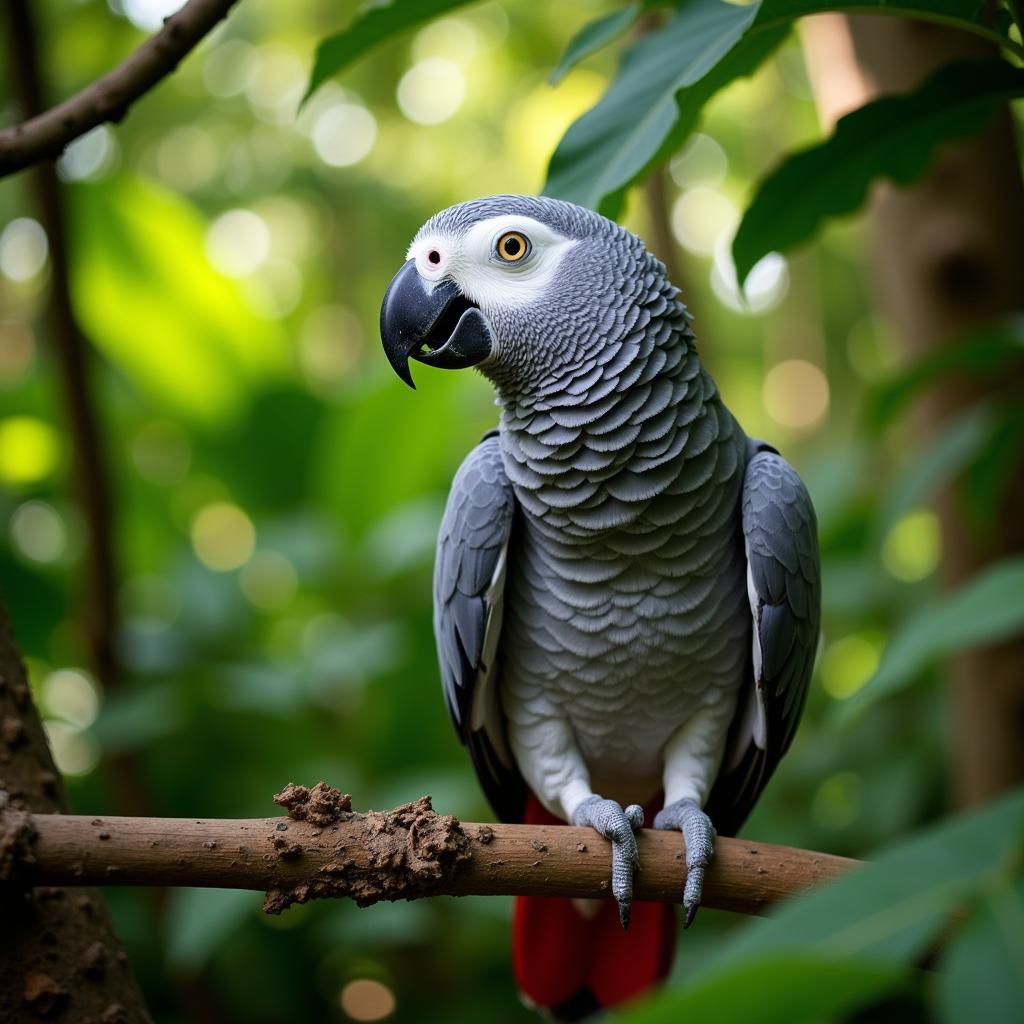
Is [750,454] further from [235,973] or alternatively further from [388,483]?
[235,973]

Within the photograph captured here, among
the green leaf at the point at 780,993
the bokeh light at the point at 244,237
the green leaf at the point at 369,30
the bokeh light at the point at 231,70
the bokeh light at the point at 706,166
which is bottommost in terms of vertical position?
the green leaf at the point at 780,993

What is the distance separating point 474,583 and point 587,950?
55 centimetres

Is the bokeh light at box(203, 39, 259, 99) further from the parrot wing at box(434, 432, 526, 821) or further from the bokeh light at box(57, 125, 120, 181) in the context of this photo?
→ the parrot wing at box(434, 432, 526, 821)

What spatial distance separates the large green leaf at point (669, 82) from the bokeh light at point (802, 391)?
2940 millimetres

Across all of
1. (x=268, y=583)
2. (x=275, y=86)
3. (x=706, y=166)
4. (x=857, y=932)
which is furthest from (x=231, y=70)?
(x=857, y=932)

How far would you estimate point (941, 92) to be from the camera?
3.45 ft

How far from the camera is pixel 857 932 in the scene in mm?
485

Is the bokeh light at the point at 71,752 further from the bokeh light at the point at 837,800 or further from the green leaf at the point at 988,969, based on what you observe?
the green leaf at the point at 988,969

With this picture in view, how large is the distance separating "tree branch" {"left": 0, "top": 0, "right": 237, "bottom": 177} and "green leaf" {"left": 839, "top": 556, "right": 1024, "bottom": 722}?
0.89 m

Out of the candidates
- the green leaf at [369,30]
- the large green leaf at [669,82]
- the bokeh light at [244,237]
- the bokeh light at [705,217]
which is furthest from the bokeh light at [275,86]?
the large green leaf at [669,82]

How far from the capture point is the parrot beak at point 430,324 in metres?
0.98

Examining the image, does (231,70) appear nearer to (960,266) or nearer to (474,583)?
(960,266)

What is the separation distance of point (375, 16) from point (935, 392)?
4.74 ft

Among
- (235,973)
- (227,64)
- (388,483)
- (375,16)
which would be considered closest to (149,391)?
(388,483)
